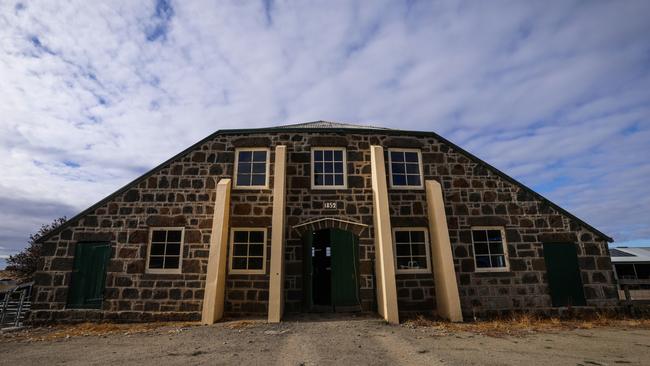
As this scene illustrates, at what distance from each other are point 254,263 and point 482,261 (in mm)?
6973

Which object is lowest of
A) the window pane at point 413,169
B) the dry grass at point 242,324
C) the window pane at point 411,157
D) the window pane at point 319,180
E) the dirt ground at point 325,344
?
the dirt ground at point 325,344

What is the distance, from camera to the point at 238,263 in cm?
959

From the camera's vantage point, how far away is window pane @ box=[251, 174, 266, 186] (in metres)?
10.4

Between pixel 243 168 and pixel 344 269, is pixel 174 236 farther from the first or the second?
pixel 344 269

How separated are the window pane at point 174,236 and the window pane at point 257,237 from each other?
2.20m

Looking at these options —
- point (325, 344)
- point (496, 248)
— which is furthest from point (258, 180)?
point (496, 248)

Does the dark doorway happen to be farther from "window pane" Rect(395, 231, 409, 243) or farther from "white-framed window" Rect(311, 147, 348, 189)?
"window pane" Rect(395, 231, 409, 243)

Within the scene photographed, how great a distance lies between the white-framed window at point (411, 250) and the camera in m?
9.76

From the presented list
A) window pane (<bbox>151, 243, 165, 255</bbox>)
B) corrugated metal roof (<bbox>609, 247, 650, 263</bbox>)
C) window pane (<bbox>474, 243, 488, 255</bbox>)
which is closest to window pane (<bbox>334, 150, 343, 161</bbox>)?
window pane (<bbox>474, 243, 488, 255</bbox>)

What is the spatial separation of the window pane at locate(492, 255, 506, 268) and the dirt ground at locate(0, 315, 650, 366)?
200 cm

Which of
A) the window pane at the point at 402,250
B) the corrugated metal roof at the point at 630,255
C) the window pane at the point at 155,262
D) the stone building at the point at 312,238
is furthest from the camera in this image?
the corrugated metal roof at the point at 630,255

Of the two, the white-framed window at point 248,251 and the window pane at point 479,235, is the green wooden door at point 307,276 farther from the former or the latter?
the window pane at point 479,235

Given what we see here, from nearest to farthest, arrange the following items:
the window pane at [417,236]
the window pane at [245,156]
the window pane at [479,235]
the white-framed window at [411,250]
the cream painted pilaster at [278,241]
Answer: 1. the cream painted pilaster at [278,241]
2. the white-framed window at [411,250]
3. the window pane at [417,236]
4. the window pane at [479,235]
5. the window pane at [245,156]

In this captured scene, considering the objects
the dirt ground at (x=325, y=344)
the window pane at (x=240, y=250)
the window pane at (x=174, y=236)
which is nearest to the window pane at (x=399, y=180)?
the dirt ground at (x=325, y=344)
